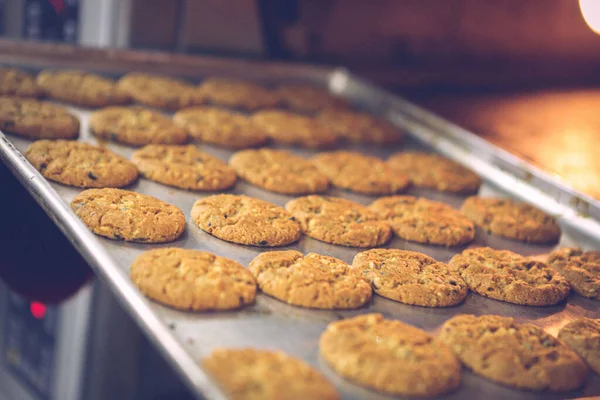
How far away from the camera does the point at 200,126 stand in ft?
9.64

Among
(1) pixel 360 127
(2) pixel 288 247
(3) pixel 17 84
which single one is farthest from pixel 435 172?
(3) pixel 17 84

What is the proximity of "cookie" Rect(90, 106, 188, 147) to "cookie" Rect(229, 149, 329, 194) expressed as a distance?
31 cm

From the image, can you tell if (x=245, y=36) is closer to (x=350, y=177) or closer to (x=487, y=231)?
(x=350, y=177)

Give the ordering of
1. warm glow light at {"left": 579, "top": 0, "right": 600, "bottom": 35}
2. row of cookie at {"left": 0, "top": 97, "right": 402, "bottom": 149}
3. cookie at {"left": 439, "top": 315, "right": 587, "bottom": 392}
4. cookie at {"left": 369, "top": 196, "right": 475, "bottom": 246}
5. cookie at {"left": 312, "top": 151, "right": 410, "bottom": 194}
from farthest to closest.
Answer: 1. warm glow light at {"left": 579, "top": 0, "right": 600, "bottom": 35}
2. cookie at {"left": 312, "top": 151, "right": 410, "bottom": 194}
3. row of cookie at {"left": 0, "top": 97, "right": 402, "bottom": 149}
4. cookie at {"left": 369, "top": 196, "right": 475, "bottom": 246}
5. cookie at {"left": 439, "top": 315, "right": 587, "bottom": 392}

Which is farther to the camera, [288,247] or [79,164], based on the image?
[79,164]

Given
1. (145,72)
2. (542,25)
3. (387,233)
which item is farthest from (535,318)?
(542,25)

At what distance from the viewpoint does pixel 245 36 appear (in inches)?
153

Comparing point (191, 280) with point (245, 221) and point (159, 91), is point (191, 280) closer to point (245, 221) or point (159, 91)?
point (245, 221)

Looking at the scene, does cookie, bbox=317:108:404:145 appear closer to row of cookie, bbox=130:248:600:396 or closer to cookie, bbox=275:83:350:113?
cookie, bbox=275:83:350:113

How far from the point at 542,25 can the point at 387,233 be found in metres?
Answer: 4.01

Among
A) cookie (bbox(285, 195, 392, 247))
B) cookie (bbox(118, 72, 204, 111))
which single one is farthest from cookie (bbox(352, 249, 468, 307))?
cookie (bbox(118, 72, 204, 111))

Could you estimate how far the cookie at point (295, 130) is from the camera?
123 inches

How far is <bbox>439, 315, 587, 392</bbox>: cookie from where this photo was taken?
162cm

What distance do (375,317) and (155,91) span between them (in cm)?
194
